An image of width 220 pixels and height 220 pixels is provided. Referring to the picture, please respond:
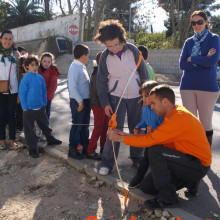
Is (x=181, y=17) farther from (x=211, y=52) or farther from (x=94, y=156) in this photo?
(x=94, y=156)

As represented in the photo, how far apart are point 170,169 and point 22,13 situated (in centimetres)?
3867

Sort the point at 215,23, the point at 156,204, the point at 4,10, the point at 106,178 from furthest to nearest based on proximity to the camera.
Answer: the point at 4,10
the point at 215,23
the point at 106,178
the point at 156,204

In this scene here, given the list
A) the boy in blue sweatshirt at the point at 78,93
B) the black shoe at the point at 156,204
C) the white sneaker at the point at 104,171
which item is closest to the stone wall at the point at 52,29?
the boy in blue sweatshirt at the point at 78,93

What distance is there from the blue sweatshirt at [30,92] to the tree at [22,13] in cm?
3592

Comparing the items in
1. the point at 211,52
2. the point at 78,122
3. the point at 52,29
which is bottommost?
the point at 78,122

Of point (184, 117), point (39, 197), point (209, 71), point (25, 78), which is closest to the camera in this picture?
point (184, 117)

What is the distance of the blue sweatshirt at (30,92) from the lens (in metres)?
4.20

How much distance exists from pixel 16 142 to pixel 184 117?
135 inches

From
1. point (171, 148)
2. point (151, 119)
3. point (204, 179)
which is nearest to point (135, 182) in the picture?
point (171, 148)

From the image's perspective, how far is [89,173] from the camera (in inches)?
141

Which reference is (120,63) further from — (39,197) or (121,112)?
(39,197)

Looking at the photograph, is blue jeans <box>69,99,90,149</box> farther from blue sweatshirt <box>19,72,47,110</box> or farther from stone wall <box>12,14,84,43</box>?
stone wall <box>12,14,84,43</box>

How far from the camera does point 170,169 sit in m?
2.76

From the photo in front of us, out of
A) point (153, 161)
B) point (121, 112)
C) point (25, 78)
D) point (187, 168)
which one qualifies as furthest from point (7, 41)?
point (187, 168)
